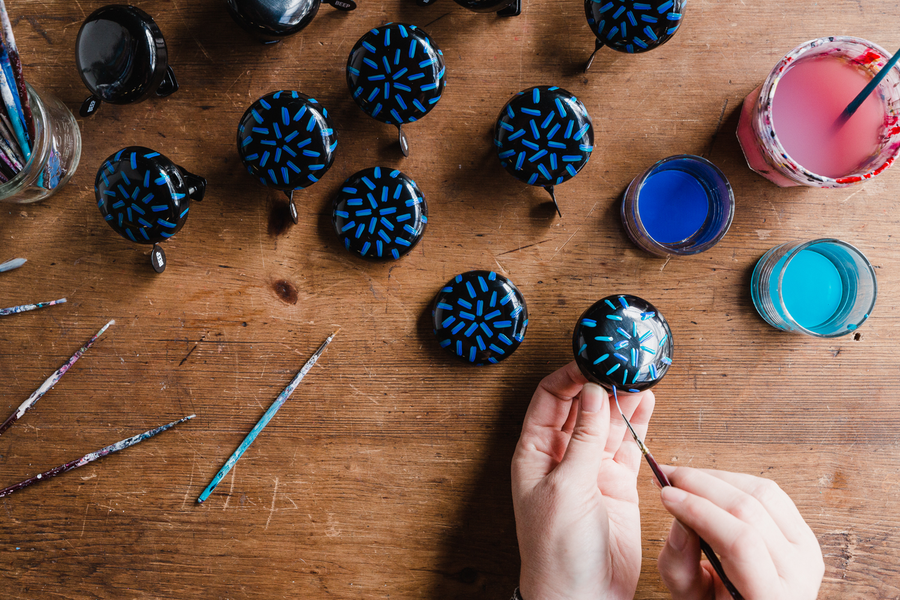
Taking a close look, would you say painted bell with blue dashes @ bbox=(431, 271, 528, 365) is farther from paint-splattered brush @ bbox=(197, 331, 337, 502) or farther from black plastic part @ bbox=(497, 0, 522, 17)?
black plastic part @ bbox=(497, 0, 522, 17)

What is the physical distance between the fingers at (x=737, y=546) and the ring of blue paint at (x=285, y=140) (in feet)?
2.49

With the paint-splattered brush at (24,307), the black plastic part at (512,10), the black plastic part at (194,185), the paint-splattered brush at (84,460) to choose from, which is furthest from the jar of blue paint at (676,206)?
the paint-splattered brush at (24,307)

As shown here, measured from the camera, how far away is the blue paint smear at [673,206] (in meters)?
0.87

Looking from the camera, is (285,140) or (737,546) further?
(285,140)

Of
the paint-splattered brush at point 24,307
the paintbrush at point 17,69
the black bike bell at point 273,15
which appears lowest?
the paint-splattered brush at point 24,307

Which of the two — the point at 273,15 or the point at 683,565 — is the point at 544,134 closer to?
the point at 273,15

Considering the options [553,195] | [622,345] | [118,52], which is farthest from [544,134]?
[118,52]

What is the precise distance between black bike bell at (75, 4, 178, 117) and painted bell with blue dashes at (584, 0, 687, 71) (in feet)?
2.31

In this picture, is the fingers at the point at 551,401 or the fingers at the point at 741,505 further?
the fingers at the point at 551,401

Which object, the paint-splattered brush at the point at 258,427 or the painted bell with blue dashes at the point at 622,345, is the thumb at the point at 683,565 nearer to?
the painted bell with blue dashes at the point at 622,345

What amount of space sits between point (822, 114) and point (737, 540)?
2.25 feet

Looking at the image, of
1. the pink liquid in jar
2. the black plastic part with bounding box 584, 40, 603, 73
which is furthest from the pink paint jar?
the black plastic part with bounding box 584, 40, 603, 73

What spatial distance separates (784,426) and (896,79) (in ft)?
1.98

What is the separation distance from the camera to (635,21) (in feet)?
2.59
